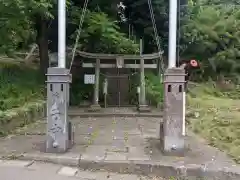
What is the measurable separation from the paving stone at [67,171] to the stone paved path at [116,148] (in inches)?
6.8

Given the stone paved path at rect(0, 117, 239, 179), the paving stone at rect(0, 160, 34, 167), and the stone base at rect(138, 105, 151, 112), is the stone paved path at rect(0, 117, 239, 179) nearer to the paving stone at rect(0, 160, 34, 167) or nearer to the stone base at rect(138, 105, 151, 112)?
the paving stone at rect(0, 160, 34, 167)

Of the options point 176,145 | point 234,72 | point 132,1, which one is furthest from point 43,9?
point 234,72

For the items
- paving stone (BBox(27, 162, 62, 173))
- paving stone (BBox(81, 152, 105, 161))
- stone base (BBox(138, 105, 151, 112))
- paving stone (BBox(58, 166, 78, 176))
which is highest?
→ stone base (BBox(138, 105, 151, 112))

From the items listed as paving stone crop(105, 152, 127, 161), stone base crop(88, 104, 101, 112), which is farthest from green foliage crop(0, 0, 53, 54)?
paving stone crop(105, 152, 127, 161)

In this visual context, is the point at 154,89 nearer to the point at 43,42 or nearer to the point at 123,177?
the point at 43,42

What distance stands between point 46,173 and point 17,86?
5737 millimetres

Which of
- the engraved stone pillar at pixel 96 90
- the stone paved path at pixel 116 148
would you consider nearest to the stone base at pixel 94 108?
the engraved stone pillar at pixel 96 90

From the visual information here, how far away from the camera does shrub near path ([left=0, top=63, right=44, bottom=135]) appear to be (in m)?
8.24

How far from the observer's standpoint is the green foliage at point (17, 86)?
30.5 ft

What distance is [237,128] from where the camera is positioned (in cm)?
829

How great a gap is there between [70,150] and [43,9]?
16.5 feet

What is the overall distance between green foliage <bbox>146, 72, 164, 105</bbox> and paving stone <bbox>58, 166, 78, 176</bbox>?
914 cm

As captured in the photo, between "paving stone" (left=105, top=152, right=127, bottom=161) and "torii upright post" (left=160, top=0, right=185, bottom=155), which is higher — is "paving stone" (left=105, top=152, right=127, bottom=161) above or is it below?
below

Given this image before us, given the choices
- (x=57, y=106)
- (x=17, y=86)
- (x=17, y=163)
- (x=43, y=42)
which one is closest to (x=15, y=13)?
(x=17, y=86)
